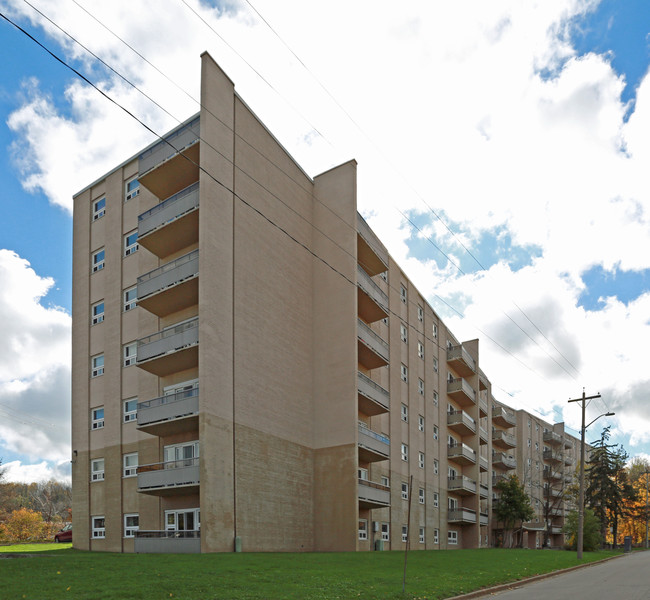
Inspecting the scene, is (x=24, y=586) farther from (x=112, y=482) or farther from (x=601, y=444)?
(x=601, y=444)

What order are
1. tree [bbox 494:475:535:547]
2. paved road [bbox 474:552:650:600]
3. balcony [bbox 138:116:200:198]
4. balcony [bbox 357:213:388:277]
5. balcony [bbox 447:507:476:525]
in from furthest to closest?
tree [bbox 494:475:535:547] → balcony [bbox 447:507:476:525] → balcony [bbox 357:213:388:277] → balcony [bbox 138:116:200:198] → paved road [bbox 474:552:650:600]

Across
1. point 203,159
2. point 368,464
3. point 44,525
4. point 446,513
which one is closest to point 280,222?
point 203,159

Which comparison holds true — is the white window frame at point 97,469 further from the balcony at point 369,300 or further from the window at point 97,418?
the balcony at point 369,300

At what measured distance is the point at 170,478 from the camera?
30.7 meters

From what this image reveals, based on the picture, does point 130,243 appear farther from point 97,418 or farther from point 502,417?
point 502,417

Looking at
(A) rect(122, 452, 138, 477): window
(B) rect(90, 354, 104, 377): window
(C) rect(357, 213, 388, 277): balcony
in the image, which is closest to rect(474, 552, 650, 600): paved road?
(A) rect(122, 452, 138, 477): window

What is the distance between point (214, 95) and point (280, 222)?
7982 mm

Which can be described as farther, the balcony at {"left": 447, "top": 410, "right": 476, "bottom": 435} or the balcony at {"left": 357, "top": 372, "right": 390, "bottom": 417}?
the balcony at {"left": 447, "top": 410, "right": 476, "bottom": 435}

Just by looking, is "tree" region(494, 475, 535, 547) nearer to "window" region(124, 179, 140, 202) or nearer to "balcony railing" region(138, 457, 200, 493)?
"balcony railing" region(138, 457, 200, 493)

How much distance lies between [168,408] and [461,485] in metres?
33.4

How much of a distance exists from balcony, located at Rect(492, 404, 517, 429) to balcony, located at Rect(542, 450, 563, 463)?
54.4 ft

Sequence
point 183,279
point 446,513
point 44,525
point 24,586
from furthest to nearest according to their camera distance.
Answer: point 44,525 → point 446,513 → point 183,279 → point 24,586

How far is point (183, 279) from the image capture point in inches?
1297

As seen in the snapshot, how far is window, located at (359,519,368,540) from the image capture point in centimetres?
4009
